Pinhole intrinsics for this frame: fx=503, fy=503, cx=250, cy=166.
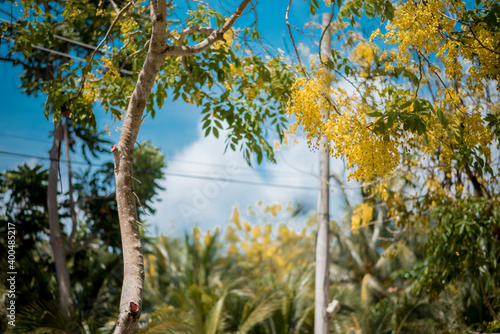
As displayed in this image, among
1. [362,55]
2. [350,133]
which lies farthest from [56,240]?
[350,133]

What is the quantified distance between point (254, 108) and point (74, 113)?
1503 millimetres

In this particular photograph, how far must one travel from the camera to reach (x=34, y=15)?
4168 mm

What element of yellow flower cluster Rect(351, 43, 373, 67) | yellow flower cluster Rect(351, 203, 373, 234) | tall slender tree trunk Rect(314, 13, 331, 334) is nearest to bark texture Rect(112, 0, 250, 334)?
tall slender tree trunk Rect(314, 13, 331, 334)

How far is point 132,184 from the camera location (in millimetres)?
2811

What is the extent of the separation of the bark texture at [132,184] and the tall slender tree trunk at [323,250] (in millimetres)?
2861

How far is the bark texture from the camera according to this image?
2.49m

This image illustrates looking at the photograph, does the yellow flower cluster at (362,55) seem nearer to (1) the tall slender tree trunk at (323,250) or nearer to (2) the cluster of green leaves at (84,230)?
(1) the tall slender tree trunk at (323,250)

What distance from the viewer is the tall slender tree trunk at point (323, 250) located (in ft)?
18.6

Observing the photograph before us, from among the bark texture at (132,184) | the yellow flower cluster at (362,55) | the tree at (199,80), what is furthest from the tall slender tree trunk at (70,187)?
the bark texture at (132,184)

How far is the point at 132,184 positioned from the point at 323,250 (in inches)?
138

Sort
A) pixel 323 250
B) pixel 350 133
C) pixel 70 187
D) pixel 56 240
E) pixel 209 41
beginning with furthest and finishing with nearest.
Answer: pixel 70 187 → pixel 56 240 → pixel 323 250 → pixel 209 41 → pixel 350 133

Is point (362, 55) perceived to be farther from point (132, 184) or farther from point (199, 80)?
point (132, 184)

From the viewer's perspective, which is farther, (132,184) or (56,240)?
(56,240)

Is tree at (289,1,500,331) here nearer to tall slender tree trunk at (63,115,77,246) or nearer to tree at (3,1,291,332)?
tree at (3,1,291,332)
